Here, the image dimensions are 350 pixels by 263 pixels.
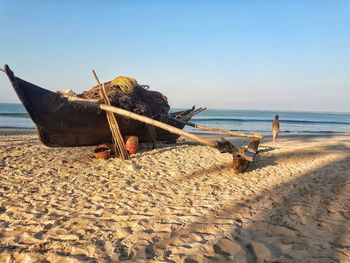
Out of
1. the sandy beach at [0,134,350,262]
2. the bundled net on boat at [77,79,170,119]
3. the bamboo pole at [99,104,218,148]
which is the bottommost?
the sandy beach at [0,134,350,262]

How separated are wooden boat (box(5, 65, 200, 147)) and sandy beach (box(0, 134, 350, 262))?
0.56 m

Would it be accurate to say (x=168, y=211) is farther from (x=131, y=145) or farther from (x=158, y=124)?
(x=131, y=145)

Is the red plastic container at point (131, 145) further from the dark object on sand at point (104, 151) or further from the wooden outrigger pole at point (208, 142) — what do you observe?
the wooden outrigger pole at point (208, 142)

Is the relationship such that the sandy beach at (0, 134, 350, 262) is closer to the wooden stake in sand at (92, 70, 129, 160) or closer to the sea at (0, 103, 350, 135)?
the wooden stake in sand at (92, 70, 129, 160)

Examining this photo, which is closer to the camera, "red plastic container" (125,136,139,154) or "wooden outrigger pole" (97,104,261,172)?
"wooden outrigger pole" (97,104,261,172)

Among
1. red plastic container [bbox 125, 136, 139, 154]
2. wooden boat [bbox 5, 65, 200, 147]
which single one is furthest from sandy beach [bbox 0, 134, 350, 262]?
wooden boat [bbox 5, 65, 200, 147]

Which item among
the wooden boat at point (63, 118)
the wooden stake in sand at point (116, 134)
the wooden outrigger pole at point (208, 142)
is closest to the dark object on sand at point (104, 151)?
the wooden stake in sand at point (116, 134)

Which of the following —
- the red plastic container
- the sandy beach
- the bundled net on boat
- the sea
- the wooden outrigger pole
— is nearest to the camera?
the sandy beach

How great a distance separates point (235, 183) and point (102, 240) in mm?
3391

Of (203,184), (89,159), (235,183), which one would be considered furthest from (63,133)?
(235,183)

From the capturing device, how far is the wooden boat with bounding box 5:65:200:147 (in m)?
6.42

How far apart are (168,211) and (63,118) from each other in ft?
13.5

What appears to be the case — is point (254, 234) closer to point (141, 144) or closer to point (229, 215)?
point (229, 215)

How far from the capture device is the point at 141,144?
951cm
